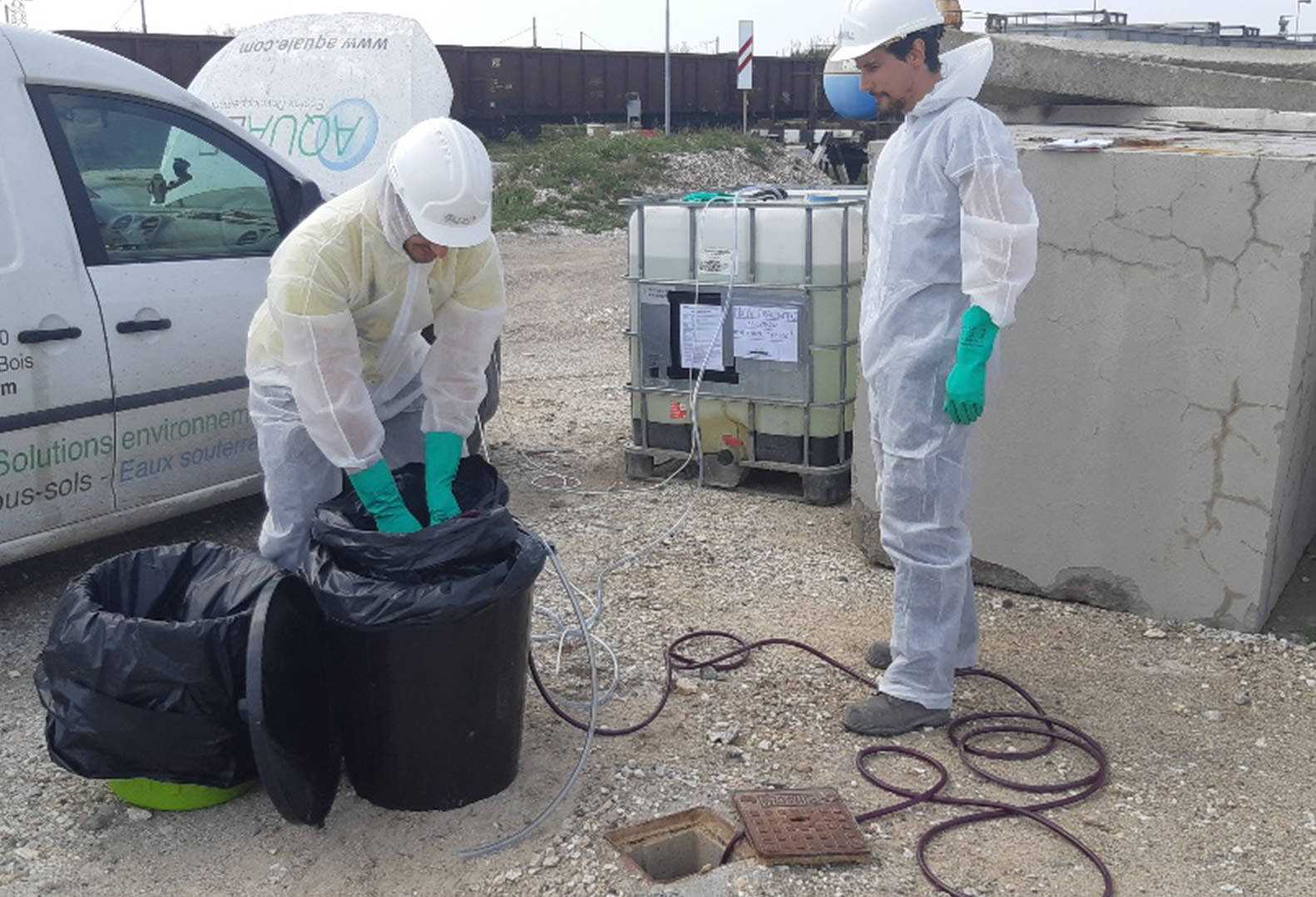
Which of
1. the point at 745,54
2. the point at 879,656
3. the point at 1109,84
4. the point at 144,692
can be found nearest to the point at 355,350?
the point at 144,692

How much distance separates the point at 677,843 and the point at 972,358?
1441 millimetres

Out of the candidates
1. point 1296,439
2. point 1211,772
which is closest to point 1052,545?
point 1296,439

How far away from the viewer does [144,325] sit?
4.47 metres

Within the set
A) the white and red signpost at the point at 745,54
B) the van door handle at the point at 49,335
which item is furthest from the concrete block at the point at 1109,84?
the white and red signpost at the point at 745,54

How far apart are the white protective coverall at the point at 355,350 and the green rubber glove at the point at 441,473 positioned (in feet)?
0.16

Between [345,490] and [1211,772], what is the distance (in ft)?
8.07

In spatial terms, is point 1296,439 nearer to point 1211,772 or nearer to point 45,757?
point 1211,772

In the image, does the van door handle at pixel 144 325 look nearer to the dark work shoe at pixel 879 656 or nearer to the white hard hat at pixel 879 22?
the white hard hat at pixel 879 22

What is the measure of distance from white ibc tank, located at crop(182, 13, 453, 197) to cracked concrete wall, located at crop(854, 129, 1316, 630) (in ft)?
13.5

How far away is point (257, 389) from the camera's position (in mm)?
3631

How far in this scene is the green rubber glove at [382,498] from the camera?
3.31 meters

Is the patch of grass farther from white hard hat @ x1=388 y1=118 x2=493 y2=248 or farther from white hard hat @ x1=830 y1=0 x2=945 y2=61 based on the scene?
white hard hat @ x1=388 y1=118 x2=493 y2=248

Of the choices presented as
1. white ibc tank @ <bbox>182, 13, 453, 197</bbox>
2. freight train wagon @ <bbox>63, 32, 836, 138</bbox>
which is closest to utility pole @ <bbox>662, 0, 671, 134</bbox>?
freight train wagon @ <bbox>63, 32, 836, 138</bbox>

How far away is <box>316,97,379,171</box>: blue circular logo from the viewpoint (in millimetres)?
7492
